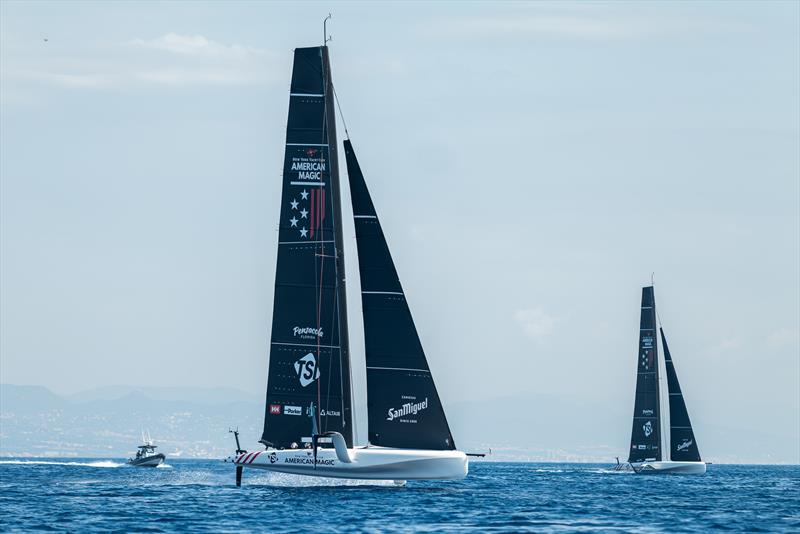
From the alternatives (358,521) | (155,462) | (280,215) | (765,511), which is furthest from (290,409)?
(155,462)

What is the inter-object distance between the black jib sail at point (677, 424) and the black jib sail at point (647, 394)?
1225mm

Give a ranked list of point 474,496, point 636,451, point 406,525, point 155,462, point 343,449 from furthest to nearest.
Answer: point 155,462, point 636,451, point 474,496, point 343,449, point 406,525

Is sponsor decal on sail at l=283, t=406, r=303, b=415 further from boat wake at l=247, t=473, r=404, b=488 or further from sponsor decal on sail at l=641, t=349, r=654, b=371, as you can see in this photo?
sponsor decal on sail at l=641, t=349, r=654, b=371

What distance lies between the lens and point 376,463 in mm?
57969

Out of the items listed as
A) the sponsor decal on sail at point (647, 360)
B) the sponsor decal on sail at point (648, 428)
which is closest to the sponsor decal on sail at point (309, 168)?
the sponsor decal on sail at point (647, 360)

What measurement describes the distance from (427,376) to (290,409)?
5.50 m

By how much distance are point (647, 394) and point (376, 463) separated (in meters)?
63.8

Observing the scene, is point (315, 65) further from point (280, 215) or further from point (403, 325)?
point (403, 325)

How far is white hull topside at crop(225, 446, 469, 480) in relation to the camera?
57969 mm

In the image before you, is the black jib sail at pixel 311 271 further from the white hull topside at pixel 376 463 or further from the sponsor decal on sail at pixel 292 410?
the white hull topside at pixel 376 463

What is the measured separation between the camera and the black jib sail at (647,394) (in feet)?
385

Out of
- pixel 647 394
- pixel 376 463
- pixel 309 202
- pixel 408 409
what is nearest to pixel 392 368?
pixel 408 409

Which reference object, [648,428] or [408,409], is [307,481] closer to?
[408,409]

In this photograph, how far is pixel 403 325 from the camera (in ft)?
196
